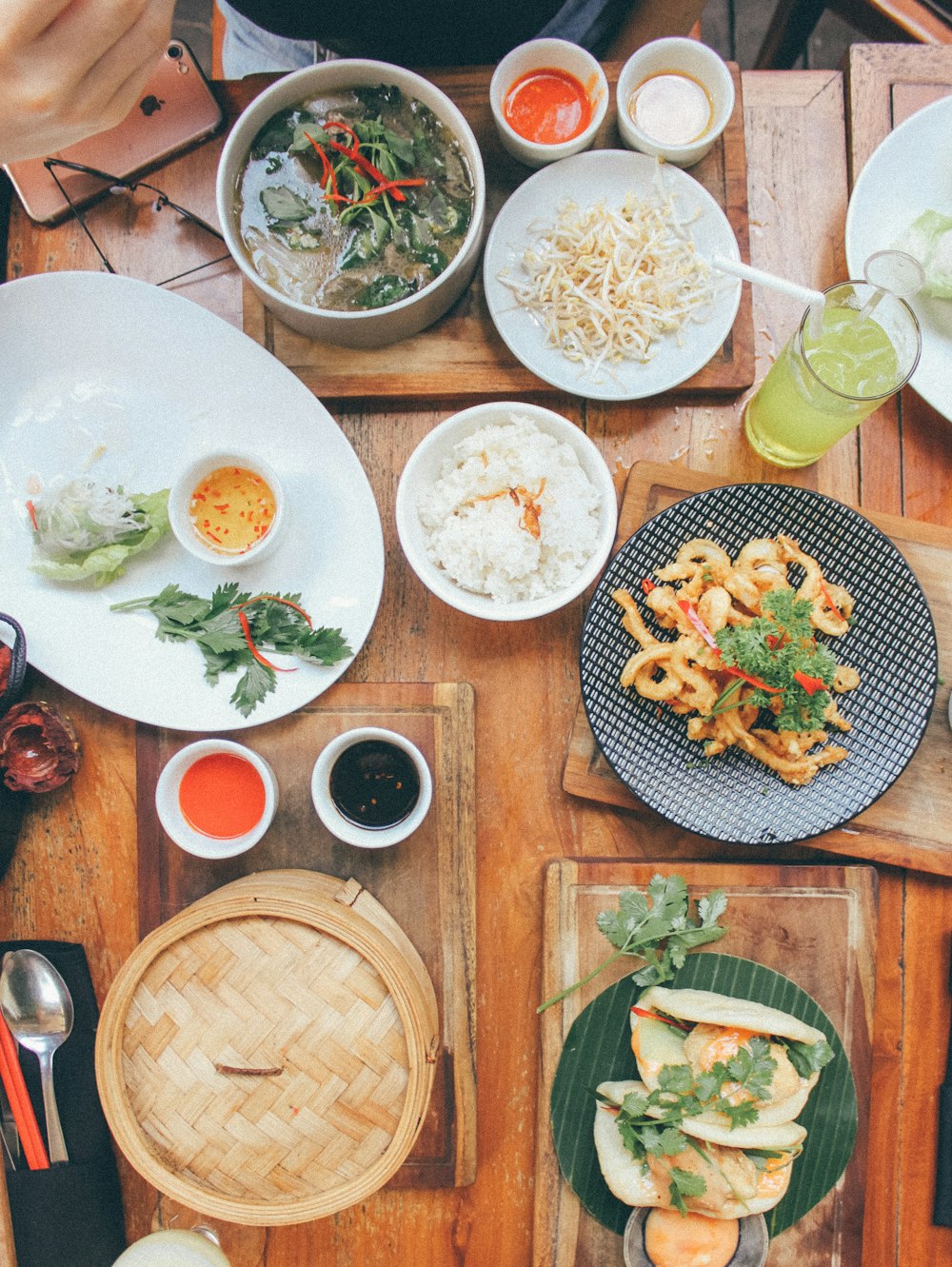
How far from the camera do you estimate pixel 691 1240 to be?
1.51 meters

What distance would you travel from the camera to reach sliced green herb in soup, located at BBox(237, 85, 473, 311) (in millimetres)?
1571

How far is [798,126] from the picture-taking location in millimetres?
1757

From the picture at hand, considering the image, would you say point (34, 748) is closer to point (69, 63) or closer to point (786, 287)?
point (69, 63)

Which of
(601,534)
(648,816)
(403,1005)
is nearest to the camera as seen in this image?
(403,1005)

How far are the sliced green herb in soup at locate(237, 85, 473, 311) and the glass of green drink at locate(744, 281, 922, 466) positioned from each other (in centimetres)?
65

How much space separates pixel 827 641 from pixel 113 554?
136 cm

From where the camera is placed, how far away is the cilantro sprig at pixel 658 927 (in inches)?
63.6

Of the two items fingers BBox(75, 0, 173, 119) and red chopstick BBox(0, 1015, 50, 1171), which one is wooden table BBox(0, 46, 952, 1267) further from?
fingers BBox(75, 0, 173, 119)

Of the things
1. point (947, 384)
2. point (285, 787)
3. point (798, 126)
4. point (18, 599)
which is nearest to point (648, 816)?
point (285, 787)

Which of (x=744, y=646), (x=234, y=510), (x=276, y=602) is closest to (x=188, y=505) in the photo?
(x=234, y=510)

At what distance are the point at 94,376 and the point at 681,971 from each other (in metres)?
1.62

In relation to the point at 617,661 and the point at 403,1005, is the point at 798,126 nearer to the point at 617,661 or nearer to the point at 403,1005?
the point at 617,661

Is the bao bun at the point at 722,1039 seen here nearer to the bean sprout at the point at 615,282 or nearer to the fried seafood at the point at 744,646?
the fried seafood at the point at 744,646

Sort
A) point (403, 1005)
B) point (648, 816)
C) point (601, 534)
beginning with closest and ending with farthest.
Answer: point (403, 1005), point (601, 534), point (648, 816)
